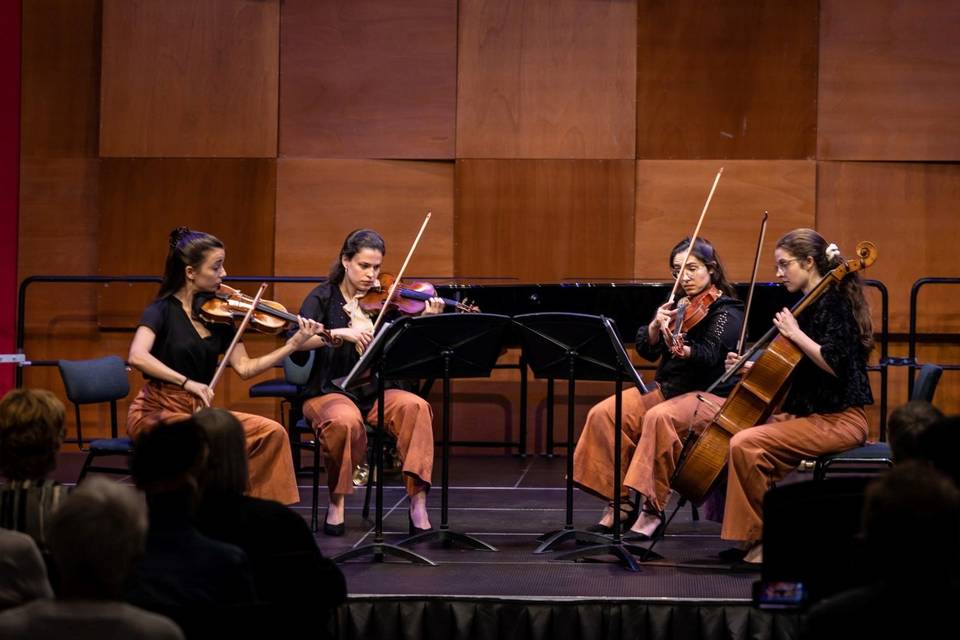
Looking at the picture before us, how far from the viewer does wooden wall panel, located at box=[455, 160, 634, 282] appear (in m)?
7.15

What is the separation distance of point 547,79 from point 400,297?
2515mm

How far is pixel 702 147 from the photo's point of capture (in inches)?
280

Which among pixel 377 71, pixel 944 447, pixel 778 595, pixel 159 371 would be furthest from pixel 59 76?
pixel 944 447

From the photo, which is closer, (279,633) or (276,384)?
(279,633)

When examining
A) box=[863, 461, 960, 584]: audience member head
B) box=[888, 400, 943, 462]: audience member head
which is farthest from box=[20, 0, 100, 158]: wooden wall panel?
box=[863, 461, 960, 584]: audience member head

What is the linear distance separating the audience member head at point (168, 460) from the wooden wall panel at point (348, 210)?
4.84 meters

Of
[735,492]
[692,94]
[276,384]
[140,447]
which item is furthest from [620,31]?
[140,447]

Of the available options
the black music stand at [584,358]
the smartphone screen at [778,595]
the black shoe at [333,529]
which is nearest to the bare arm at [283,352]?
→ the black shoe at [333,529]

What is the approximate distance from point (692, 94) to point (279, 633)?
5.50m

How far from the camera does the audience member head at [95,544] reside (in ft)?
6.23

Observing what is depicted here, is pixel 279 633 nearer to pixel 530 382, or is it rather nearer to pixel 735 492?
pixel 735 492

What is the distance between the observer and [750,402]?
4.25 m

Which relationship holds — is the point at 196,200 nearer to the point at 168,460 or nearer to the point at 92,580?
the point at 168,460

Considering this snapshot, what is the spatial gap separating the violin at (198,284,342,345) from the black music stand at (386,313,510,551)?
0.62 meters
